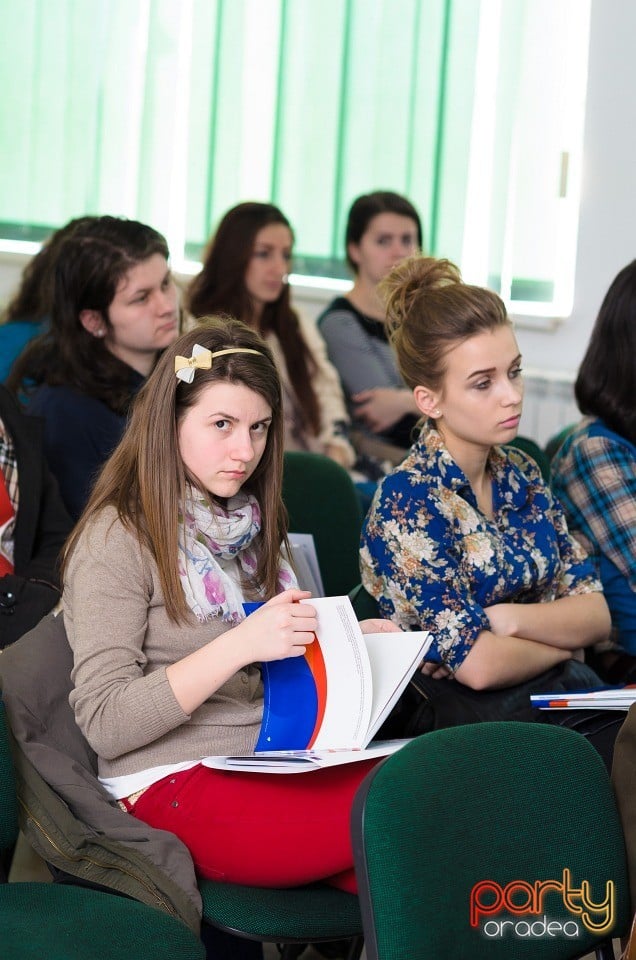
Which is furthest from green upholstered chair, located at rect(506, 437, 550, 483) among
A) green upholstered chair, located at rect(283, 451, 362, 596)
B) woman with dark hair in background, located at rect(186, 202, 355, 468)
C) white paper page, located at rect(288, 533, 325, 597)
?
woman with dark hair in background, located at rect(186, 202, 355, 468)

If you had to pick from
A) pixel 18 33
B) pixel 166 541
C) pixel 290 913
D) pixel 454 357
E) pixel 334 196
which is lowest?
pixel 290 913

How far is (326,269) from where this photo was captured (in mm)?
4812

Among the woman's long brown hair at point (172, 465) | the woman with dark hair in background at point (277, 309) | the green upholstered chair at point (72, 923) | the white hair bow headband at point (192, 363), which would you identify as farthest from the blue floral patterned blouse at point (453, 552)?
the woman with dark hair in background at point (277, 309)

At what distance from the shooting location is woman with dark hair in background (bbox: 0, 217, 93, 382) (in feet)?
10.2

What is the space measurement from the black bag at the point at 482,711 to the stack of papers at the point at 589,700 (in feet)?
0.11

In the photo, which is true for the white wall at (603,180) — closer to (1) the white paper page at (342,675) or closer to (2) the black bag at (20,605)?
(2) the black bag at (20,605)

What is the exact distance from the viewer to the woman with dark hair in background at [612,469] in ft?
7.88

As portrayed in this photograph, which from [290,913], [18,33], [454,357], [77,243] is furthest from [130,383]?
[18,33]

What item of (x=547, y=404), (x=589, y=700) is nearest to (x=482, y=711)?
(x=589, y=700)

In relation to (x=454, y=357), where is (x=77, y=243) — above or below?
above

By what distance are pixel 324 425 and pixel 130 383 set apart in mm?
1077

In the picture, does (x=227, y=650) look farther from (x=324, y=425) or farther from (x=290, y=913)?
(x=324, y=425)

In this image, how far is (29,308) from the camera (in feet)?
10.9

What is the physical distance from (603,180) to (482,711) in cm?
336
